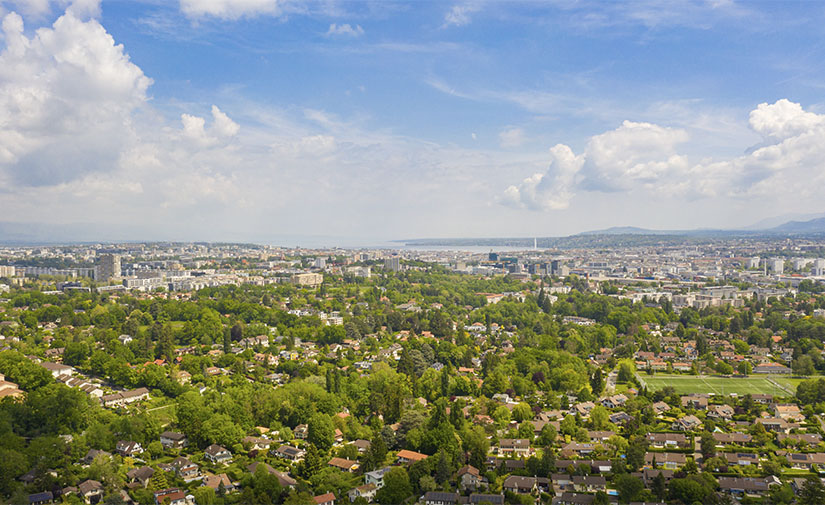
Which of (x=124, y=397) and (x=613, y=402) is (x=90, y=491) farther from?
(x=613, y=402)

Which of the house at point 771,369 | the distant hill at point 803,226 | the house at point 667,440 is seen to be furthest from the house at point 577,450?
the distant hill at point 803,226

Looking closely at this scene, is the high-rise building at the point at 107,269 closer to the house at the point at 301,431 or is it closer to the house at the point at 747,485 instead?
the house at the point at 301,431

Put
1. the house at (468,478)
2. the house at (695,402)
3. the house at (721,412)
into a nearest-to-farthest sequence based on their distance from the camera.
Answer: the house at (468,478), the house at (721,412), the house at (695,402)

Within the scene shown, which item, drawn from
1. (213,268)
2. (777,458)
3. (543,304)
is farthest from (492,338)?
(213,268)

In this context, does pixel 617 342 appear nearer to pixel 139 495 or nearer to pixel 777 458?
pixel 777 458

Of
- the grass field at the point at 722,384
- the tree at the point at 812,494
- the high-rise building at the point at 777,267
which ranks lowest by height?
the grass field at the point at 722,384
